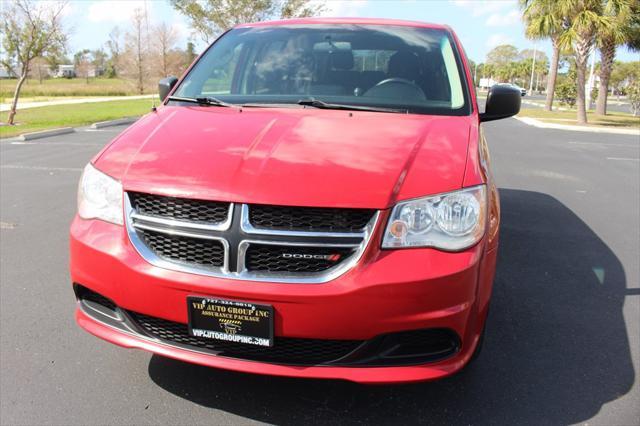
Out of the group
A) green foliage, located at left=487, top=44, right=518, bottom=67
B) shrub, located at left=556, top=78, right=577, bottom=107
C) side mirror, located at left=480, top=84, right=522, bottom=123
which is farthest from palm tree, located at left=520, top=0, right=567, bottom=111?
green foliage, located at left=487, top=44, right=518, bottom=67

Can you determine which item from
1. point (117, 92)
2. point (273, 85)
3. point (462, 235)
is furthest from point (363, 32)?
point (117, 92)

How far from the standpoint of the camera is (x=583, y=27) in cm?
2097

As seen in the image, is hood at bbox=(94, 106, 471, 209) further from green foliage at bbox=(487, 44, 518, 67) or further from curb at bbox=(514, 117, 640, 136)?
green foliage at bbox=(487, 44, 518, 67)

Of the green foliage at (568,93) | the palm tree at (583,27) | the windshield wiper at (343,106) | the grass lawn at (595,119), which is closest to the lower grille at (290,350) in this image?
the windshield wiper at (343,106)

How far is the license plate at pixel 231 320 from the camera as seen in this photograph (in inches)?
80.4

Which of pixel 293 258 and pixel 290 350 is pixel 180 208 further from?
pixel 290 350

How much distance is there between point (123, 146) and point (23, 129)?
14.4 m

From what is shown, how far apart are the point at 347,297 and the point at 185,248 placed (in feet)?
2.24

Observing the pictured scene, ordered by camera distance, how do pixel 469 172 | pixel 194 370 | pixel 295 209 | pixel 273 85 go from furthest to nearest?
1. pixel 273 85
2. pixel 194 370
3. pixel 469 172
4. pixel 295 209

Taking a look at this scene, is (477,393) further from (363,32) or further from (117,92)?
(117,92)

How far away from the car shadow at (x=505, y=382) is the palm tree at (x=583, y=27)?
20090 mm

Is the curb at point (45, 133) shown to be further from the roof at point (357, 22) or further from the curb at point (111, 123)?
the roof at point (357, 22)

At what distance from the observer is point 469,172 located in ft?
7.36

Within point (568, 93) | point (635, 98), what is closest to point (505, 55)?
point (568, 93)
